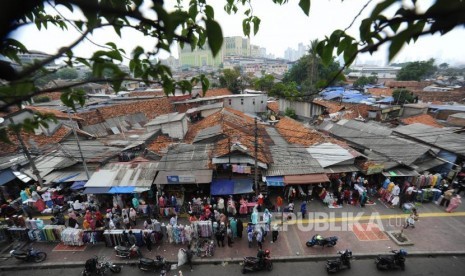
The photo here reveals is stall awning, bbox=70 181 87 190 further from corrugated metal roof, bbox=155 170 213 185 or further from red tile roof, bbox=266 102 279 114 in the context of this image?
red tile roof, bbox=266 102 279 114

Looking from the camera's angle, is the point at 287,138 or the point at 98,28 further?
the point at 287,138

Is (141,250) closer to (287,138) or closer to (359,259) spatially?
(359,259)

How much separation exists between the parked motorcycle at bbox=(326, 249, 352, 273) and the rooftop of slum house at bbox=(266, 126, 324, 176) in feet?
17.7

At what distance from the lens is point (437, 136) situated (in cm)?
1906

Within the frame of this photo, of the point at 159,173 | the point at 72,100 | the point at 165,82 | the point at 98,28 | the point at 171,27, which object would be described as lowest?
the point at 159,173

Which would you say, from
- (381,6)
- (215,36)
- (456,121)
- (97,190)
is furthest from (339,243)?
(456,121)

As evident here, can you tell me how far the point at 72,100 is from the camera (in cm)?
273

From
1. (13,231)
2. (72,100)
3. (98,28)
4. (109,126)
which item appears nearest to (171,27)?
(98,28)

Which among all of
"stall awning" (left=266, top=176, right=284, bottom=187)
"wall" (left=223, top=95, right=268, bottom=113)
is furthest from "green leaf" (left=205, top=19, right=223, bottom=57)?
"wall" (left=223, top=95, right=268, bottom=113)

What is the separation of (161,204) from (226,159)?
4.54 meters

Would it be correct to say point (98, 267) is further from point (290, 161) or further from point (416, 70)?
point (416, 70)

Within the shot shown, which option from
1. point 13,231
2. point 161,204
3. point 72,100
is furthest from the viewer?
point 161,204

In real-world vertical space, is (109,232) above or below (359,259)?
above

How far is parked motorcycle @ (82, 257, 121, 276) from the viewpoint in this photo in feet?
32.5
